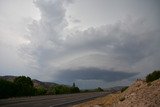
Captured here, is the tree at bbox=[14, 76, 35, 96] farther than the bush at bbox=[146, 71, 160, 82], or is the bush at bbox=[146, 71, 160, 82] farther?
the tree at bbox=[14, 76, 35, 96]

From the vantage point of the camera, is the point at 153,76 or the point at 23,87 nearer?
the point at 153,76

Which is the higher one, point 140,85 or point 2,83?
point 2,83

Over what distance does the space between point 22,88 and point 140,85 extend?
31315 millimetres

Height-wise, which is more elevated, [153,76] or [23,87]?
[23,87]

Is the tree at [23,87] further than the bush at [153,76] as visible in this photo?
Yes

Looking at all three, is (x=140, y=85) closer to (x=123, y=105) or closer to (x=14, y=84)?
(x=123, y=105)

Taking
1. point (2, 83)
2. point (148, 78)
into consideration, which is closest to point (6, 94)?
point (2, 83)

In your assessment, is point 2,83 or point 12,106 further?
point 2,83

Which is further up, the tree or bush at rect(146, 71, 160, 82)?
the tree

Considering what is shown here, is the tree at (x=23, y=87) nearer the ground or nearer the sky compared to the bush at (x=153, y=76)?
nearer the sky

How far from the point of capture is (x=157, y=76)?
1011 inches

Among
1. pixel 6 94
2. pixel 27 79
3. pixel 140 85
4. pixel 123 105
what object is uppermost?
pixel 27 79

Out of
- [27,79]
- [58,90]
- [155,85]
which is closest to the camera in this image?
[155,85]

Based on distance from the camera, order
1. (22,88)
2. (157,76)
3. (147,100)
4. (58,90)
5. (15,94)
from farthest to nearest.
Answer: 1. (58,90)
2. (22,88)
3. (15,94)
4. (157,76)
5. (147,100)
